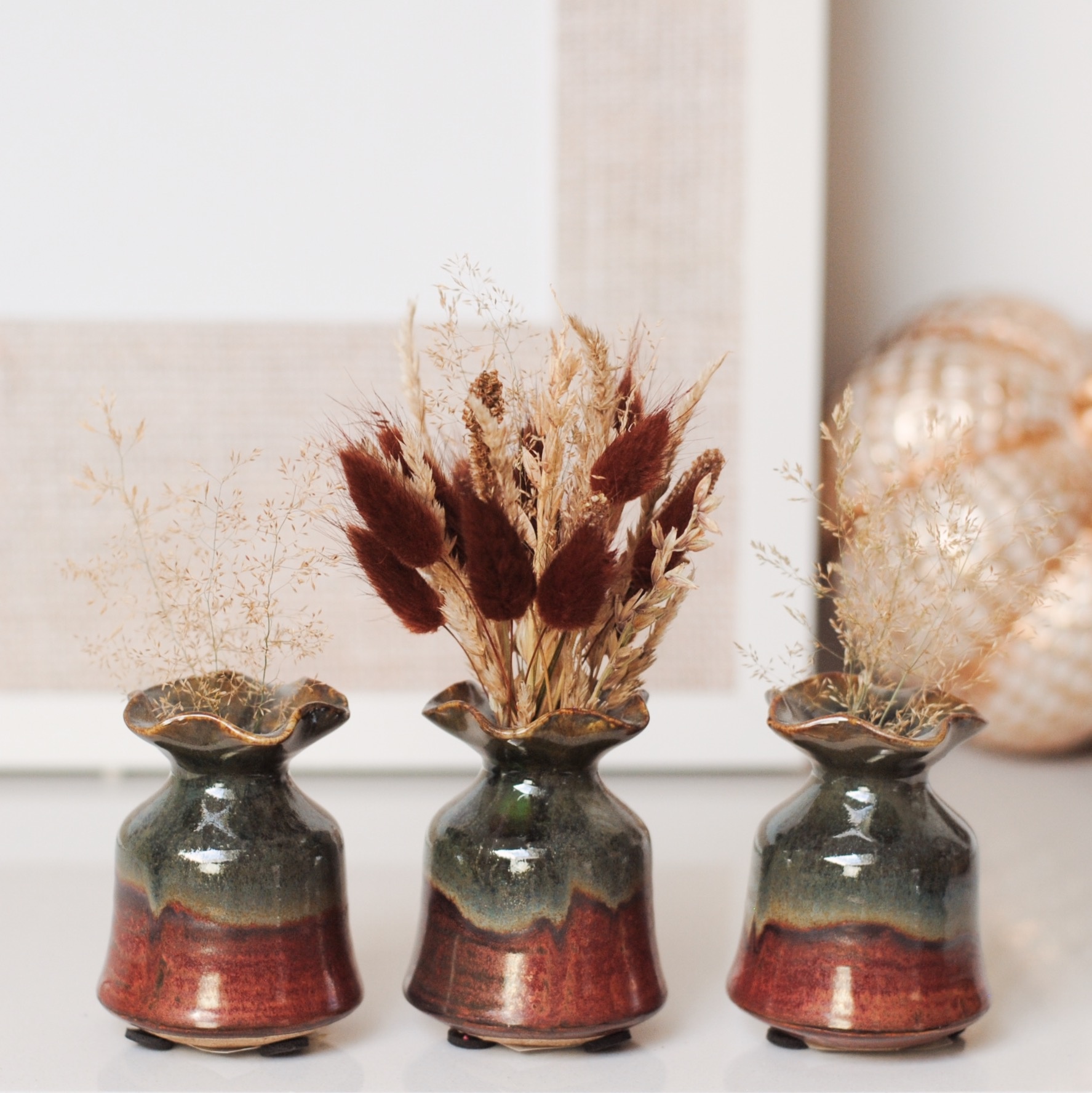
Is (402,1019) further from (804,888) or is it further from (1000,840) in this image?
(1000,840)

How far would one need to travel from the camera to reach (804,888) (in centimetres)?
57

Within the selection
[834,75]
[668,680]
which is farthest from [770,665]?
[834,75]

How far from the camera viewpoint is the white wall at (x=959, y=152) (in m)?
1.19

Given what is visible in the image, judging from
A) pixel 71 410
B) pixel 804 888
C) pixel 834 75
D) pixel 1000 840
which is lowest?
pixel 1000 840

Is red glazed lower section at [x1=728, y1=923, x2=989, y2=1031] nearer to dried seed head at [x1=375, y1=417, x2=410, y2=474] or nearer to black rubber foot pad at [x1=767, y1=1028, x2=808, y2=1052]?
black rubber foot pad at [x1=767, y1=1028, x2=808, y2=1052]

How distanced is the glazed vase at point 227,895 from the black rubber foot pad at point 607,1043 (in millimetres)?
106

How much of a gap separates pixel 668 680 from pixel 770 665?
0.11 m

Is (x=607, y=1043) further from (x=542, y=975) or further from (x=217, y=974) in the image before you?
(x=217, y=974)

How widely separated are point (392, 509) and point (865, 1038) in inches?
11.5

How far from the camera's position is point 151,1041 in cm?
59

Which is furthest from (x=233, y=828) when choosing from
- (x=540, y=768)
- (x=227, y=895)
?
(x=540, y=768)

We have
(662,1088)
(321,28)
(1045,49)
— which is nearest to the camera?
(662,1088)

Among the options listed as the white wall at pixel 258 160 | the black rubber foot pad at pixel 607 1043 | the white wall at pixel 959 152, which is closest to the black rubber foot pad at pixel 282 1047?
the black rubber foot pad at pixel 607 1043

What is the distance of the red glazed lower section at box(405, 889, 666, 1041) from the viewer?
1.82 ft
